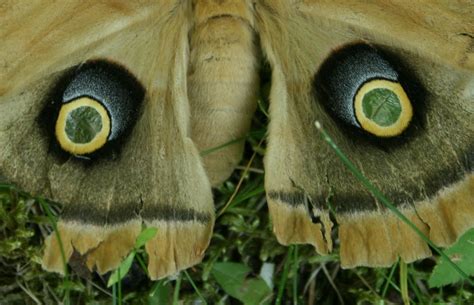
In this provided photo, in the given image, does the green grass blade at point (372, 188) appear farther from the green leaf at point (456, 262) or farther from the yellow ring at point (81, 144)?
the yellow ring at point (81, 144)

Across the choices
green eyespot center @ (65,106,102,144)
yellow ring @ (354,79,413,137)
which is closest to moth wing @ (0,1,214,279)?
green eyespot center @ (65,106,102,144)

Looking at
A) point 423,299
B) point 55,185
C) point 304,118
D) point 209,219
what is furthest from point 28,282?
point 423,299

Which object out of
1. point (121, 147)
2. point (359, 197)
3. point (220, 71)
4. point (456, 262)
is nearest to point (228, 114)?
point (220, 71)

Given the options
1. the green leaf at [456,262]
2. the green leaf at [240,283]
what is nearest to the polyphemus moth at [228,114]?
the green leaf at [456,262]

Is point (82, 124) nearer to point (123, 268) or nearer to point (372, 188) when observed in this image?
point (123, 268)

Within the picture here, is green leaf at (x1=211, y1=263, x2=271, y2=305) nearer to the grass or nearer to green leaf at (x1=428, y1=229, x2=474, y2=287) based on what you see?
the grass

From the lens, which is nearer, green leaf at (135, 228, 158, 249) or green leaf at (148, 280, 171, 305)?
green leaf at (135, 228, 158, 249)

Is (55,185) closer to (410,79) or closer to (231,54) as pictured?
Answer: (231,54)
